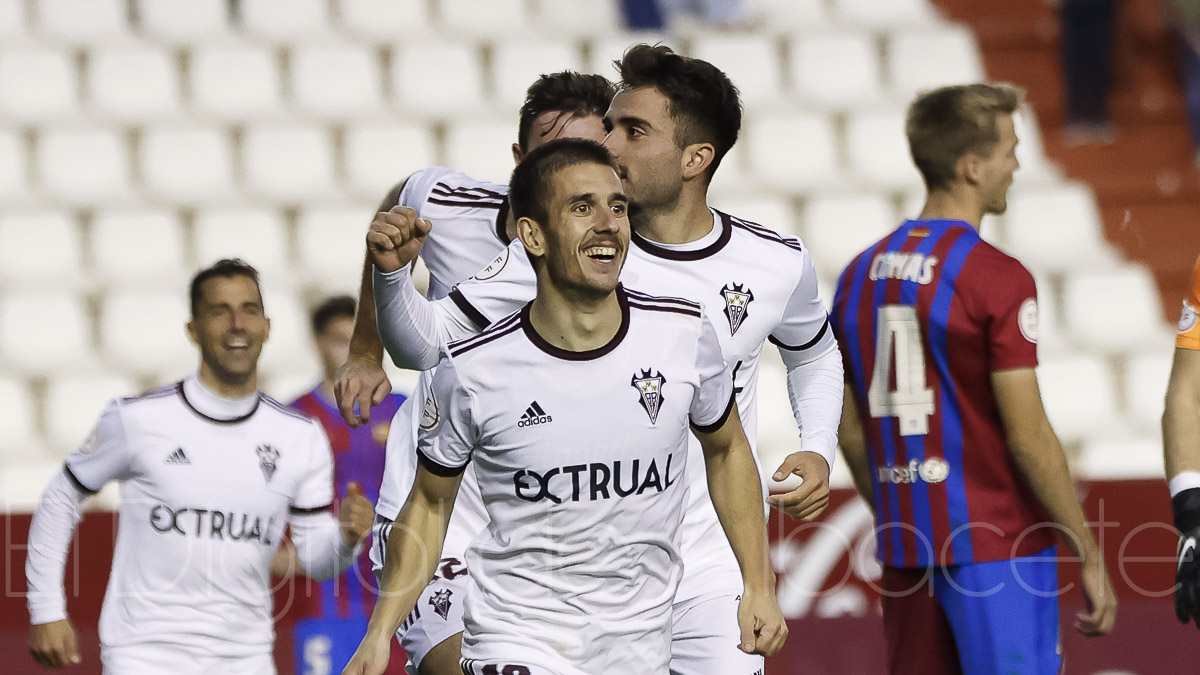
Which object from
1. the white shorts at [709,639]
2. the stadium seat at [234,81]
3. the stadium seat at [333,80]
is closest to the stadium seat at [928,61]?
the stadium seat at [333,80]

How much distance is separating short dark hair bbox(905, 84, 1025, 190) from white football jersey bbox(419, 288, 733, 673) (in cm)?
164

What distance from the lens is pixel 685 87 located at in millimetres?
4230

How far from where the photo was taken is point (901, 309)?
470cm

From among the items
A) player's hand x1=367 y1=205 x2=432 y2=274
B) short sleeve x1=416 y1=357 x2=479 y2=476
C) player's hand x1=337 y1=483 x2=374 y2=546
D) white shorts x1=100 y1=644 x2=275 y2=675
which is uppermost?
player's hand x1=367 y1=205 x2=432 y2=274

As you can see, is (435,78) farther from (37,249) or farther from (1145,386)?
(1145,386)

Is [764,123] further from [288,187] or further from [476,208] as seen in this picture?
[476,208]

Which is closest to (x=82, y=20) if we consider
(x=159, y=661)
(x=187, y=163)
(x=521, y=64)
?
(x=187, y=163)

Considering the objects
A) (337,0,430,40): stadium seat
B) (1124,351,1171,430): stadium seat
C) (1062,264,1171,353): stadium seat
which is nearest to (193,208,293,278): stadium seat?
(337,0,430,40): stadium seat

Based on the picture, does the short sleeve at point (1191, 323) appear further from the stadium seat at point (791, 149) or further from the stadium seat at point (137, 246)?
the stadium seat at point (137, 246)

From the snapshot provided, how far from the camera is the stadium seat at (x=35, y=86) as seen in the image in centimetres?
999

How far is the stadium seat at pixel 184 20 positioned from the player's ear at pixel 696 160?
686 centimetres

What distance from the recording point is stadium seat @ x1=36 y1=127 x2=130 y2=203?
9.66 meters

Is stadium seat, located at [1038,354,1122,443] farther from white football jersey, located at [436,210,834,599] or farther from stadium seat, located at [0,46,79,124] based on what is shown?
stadium seat, located at [0,46,79,124]

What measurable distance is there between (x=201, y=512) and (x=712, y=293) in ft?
6.95
